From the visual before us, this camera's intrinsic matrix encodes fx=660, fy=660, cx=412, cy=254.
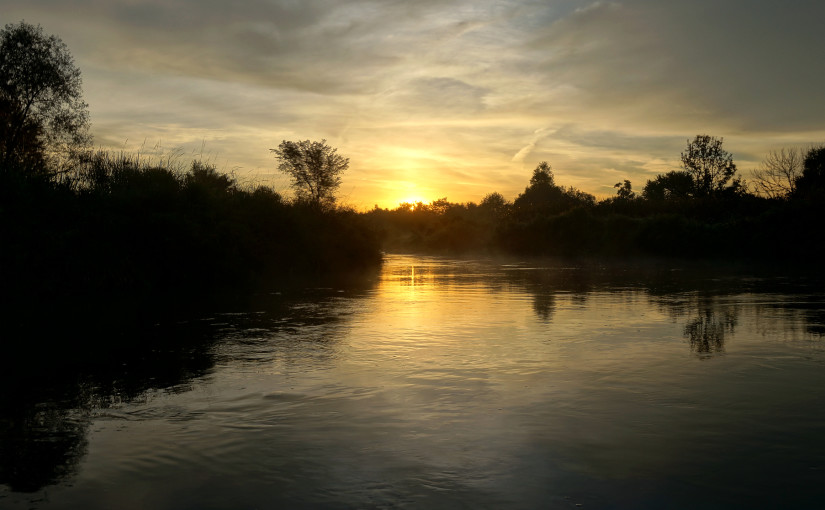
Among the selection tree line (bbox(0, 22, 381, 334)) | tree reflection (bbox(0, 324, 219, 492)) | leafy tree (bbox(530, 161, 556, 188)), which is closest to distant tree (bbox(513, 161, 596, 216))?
leafy tree (bbox(530, 161, 556, 188))

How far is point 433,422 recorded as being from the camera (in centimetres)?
685

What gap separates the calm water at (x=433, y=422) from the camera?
198 inches

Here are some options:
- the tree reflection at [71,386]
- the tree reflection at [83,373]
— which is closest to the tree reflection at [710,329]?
the tree reflection at [83,373]

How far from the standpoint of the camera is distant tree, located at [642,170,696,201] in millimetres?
82938

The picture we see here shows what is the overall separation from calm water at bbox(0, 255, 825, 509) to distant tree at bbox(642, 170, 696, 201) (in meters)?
68.3

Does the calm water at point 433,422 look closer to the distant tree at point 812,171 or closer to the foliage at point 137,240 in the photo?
the foliage at point 137,240

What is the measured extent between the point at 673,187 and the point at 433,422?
90.1 metres

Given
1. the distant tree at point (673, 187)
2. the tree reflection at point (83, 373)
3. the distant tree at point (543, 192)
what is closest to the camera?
the tree reflection at point (83, 373)

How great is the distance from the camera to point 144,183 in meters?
26.8

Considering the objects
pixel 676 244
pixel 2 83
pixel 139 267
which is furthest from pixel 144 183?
pixel 676 244

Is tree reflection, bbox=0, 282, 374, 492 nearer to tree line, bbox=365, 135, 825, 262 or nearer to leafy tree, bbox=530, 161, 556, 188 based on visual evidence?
tree line, bbox=365, 135, 825, 262

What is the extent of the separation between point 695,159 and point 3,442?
279 feet

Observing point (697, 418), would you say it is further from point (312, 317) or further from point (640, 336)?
point (312, 317)

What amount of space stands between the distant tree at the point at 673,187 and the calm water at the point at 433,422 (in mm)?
68277
